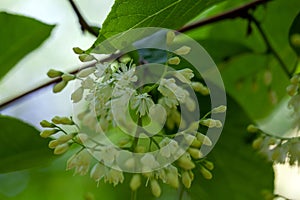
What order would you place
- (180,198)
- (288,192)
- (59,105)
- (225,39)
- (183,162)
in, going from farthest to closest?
(288,192) < (59,105) < (225,39) < (180,198) < (183,162)

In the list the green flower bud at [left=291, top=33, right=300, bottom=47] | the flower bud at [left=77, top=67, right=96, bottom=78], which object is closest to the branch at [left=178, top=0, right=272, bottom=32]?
the green flower bud at [left=291, top=33, right=300, bottom=47]

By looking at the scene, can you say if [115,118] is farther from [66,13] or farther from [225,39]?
[66,13]

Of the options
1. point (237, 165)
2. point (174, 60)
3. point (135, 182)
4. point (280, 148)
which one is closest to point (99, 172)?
point (135, 182)

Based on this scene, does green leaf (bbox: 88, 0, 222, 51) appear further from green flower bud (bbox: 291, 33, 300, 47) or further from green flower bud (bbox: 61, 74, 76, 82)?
green flower bud (bbox: 291, 33, 300, 47)

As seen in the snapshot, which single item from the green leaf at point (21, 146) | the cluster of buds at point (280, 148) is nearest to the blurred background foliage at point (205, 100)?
the green leaf at point (21, 146)

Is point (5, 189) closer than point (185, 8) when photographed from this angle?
No

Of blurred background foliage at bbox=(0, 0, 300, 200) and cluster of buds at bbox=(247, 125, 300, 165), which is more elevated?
cluster of buds at bbox=(247, 125, 300, 165)

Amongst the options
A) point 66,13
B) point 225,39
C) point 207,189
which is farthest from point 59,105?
point 207,189
